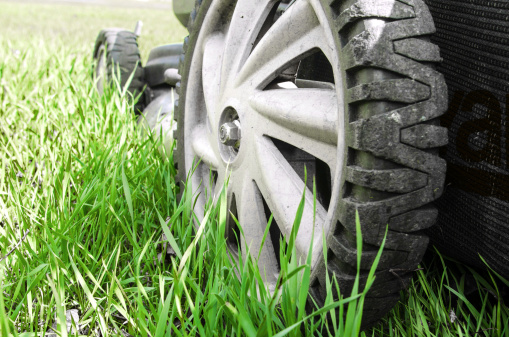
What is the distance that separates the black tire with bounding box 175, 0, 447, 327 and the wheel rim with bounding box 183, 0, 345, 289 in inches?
1.2

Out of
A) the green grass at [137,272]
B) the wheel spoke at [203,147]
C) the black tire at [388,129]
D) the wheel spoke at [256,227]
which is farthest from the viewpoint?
the wheel spoke at [203,147]

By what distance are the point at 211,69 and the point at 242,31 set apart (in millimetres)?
170

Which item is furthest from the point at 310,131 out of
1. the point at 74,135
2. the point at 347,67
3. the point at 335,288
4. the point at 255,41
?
the point at 74,135

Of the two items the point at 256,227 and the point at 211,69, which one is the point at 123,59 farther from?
the point at 256,227

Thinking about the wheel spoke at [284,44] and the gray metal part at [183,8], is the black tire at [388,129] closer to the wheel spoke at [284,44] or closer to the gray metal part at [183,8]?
the wheel spoke at [284,44]

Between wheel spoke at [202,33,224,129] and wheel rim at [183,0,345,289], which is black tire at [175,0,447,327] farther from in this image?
wheel spoke at [202,33,224,129]

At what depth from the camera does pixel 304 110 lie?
0.93 m

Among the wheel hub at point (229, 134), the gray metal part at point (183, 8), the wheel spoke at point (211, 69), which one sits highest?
the gray metal part at point (183, 8)

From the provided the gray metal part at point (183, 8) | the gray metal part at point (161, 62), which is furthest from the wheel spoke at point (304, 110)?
the gray metal part at point (161, 62)

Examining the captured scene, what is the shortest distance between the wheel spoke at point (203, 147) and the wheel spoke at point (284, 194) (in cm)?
27

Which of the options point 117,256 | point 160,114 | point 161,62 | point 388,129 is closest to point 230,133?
point 117,256

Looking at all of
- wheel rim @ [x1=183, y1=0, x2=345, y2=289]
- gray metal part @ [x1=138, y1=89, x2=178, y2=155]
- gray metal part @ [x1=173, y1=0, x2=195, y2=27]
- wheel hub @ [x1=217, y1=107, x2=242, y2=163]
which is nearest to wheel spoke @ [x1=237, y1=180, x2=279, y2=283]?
wheel rim @ [x1=183, y1=0, x2=345, y2=289]

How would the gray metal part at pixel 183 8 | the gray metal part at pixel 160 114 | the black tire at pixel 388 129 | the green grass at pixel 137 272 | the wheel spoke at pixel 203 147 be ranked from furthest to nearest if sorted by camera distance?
the gray metal part at pixel 183 8 → the gray metal part at pixel 160 114 → the wheel spoke at pixel 203 147 → the green grass at pixel 137 272 → the black tire at pixel 388 129

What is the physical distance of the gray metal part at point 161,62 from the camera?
2.65 m
